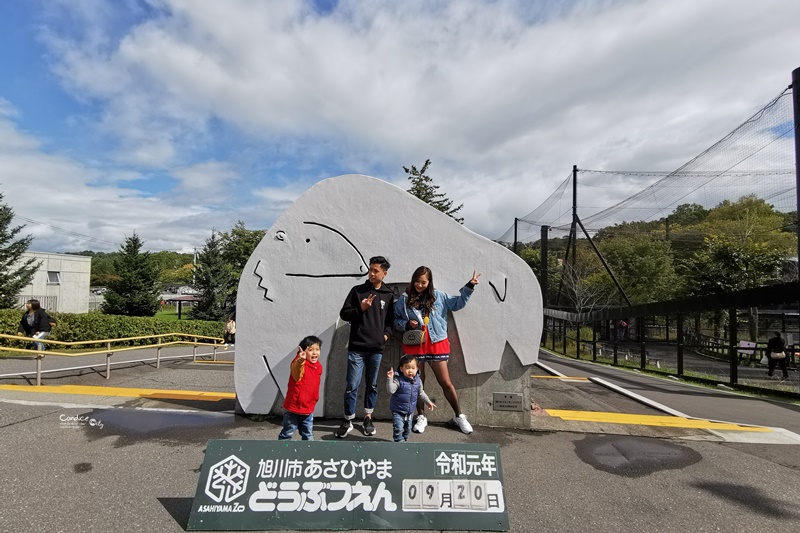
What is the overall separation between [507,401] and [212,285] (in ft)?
81.4

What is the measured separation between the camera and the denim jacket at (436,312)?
165 inches

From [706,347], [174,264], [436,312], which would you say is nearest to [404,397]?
[436,312]

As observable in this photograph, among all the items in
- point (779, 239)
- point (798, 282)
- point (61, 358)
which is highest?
point (779, 239)

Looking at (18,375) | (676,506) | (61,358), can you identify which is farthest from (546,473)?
(61,358)

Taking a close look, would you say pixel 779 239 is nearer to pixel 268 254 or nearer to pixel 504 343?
pixel 504 343

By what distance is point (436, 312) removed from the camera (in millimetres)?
4230

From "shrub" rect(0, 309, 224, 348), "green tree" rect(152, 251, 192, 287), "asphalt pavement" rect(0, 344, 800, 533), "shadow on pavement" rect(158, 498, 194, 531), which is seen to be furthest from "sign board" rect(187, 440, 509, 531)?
"green tree" rect(152, 251, 192, 287)

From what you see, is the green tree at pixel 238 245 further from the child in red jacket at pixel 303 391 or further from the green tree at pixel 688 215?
the green tree at pixel 688 215

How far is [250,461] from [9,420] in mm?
3763

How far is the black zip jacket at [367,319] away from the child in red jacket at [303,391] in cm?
54

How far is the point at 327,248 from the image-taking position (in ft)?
15.9

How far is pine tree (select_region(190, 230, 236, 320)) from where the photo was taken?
83.8 ft

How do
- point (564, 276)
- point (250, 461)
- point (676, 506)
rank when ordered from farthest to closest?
1. point (564, 276)
2. point (676, 506)
3. point (250, 461)

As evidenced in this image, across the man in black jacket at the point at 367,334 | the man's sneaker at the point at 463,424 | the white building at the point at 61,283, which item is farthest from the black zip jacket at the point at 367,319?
the white building at the point at 61,283
